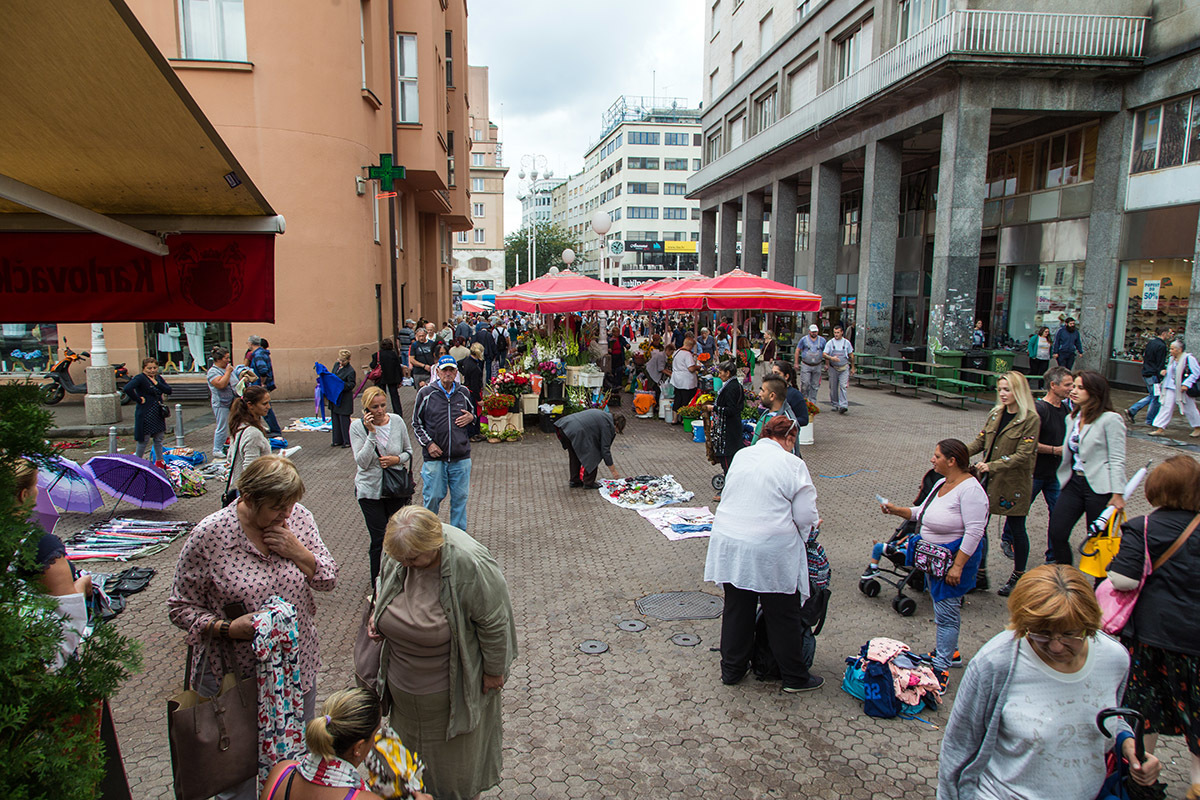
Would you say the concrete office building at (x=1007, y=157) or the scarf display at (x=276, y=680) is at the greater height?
the concrete office building at (x=1007, y=157)

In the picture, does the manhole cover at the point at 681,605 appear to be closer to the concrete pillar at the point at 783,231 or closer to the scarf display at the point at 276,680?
the scarf display at the point at 276,680

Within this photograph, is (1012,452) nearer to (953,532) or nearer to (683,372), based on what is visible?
(953,532)

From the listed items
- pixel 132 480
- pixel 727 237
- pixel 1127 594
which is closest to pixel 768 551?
pixel 1127 594

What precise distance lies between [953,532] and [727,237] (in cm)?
3761

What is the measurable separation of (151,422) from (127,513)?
1.91 metres

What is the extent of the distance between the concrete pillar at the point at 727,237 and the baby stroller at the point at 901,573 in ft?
115

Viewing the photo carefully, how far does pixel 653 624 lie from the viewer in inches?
235

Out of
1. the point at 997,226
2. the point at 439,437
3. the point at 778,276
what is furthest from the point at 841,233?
the point at 439,437

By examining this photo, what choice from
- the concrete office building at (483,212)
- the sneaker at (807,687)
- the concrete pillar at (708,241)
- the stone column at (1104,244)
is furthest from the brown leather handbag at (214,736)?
the concrete office building at (483,212)

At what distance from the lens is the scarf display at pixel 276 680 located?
3.23 metres

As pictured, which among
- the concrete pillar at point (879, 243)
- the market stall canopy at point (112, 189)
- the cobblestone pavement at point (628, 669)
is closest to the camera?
the market stall canopy at point (112, 189)

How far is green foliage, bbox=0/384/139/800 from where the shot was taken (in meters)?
1.83

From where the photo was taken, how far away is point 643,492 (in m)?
9.79

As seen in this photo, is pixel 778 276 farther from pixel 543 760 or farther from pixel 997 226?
pixel 543 760
